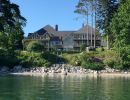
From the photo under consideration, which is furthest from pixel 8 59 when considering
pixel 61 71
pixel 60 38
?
pixel 60 38

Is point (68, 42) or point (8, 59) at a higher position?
point (68, 42)

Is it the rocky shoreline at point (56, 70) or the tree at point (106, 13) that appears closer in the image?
the rocky shoreline at point (56, 70)

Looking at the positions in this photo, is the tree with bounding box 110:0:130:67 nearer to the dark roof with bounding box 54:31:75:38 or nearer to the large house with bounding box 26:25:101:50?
the large house with bounding box 26:25:101:50

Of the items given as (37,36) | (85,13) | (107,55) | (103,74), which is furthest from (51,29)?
(103,74)

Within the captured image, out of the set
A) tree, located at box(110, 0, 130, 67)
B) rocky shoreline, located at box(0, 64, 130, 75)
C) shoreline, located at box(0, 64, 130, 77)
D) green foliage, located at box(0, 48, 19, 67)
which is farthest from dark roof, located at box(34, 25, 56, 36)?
tree, located at box(110, 0, 130, 67)

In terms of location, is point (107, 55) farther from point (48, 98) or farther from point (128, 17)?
point (48, 98)

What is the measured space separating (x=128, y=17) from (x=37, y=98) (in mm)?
42525

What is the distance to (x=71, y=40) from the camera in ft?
421

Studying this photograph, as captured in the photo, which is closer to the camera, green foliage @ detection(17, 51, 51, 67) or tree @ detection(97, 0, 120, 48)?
green foliage @ detection(17, 51, 51, 67)

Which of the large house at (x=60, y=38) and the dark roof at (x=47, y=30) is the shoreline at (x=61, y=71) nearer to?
the large house at (x=60, y=38)

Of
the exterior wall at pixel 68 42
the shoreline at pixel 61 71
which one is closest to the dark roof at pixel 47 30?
the exterior wall at pixel 68 42

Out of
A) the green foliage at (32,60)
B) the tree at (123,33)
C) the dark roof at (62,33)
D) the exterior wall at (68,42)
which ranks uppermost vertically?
the dark roof at (62,33)

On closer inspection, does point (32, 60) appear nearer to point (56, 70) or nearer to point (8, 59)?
point (8, 59)

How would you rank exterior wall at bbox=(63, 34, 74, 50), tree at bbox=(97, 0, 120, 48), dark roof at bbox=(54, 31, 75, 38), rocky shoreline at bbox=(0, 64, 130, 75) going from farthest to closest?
dark roof at bbox=(54, 31, 75, 38)
exterior wall at bbox=(63, 34, 74, 50)
tree at bbox=(97, 0, 120, 48)
rocky shoreline at bbox=(0, 64, 130, 75)
